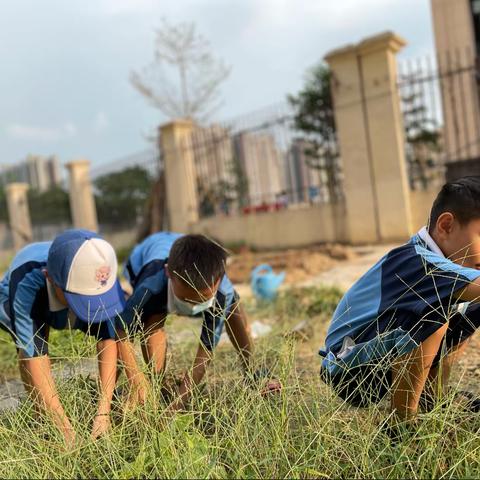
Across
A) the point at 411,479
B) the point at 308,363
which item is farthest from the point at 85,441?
the point at 308,363

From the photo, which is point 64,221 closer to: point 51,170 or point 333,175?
point 51,170

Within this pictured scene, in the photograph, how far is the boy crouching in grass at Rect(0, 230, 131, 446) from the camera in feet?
5.83

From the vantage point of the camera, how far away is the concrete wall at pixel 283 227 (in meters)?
8.84

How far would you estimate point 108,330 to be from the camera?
197 cm

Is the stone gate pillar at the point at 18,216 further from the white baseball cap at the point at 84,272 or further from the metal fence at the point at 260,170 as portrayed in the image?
the white baseball cap at the point at 84,272

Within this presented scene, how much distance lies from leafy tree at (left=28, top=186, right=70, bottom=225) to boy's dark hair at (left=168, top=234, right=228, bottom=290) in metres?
13.8

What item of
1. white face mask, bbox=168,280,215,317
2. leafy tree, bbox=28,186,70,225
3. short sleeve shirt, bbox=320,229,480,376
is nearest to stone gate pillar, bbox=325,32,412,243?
white face mask, bbox=168,280,215,317

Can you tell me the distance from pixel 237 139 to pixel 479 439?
30.8 feet

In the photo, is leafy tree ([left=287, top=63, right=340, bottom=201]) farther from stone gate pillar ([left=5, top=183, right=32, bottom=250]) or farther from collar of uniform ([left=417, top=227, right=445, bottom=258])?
stone gate pillar ([left=5, top=183, right=32, bottom=250])

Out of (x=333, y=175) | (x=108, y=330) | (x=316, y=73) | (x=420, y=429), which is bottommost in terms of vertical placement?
(x=420, y=429)

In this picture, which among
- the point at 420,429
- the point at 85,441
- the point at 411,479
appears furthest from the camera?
the point at 85,441

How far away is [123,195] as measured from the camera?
44.3 feet

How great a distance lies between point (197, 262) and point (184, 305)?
0.81 ft

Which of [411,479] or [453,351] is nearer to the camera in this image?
[411,479]
